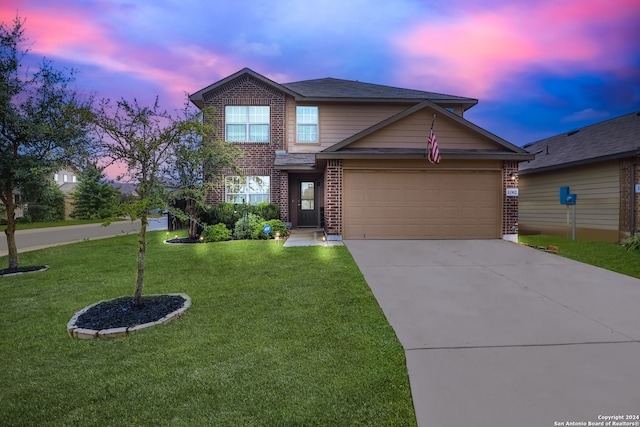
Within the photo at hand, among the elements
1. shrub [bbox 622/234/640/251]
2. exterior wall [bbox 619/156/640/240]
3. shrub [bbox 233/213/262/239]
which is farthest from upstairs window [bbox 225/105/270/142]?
exterior wall [bbox 619/156/640/240]

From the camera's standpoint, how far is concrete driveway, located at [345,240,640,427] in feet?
8.93

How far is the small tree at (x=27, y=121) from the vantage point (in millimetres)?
7918

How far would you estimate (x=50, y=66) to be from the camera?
843 cm

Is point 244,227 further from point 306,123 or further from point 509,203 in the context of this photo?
point 509,203

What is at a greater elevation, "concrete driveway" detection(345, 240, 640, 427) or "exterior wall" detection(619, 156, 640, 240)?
"exterior wall" detection(619, 156, 640, 240)

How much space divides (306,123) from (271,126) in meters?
1.67

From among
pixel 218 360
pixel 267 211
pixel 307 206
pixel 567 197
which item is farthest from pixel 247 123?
pixel 567 197

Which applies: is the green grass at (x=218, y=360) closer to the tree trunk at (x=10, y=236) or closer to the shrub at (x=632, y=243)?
the tree trunk at (x=10, y=236)

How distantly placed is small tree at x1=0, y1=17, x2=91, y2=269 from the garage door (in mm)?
8140

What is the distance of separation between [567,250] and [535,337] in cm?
888

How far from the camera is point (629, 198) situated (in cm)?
1219

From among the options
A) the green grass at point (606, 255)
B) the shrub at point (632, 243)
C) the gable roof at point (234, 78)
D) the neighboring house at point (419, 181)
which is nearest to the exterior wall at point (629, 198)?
the green grass at point (606, 255)

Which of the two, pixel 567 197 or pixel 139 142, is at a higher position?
pixel 139 142

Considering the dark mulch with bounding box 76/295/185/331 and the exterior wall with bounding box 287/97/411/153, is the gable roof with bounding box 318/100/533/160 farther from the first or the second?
the dark mulch with bounding box 76/295/185/331
